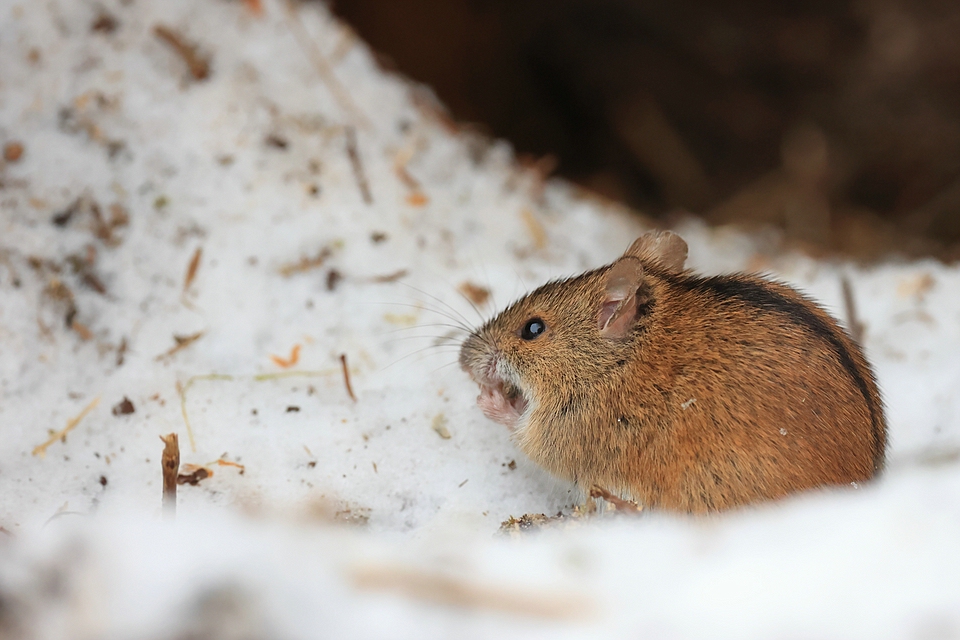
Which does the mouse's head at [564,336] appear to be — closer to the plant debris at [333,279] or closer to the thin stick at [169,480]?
the plant debris at [333,279]

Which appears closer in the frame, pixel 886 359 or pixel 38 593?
pixel 38 593

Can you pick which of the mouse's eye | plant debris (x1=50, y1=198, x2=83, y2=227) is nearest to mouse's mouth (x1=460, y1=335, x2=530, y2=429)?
the mouse's eye

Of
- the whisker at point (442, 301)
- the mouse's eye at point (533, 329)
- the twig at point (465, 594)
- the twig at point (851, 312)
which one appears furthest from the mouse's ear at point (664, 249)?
the twig at point (465, 594)

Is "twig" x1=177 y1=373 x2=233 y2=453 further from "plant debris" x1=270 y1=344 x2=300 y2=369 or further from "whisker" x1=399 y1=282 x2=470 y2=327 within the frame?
"whisker" x1=399 y1=282 x2=470 y2=327

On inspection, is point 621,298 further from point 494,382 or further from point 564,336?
point 494,382

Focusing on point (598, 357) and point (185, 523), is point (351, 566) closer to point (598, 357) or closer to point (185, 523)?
point (185, 523)

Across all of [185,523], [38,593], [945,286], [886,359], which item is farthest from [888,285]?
[38,593]
